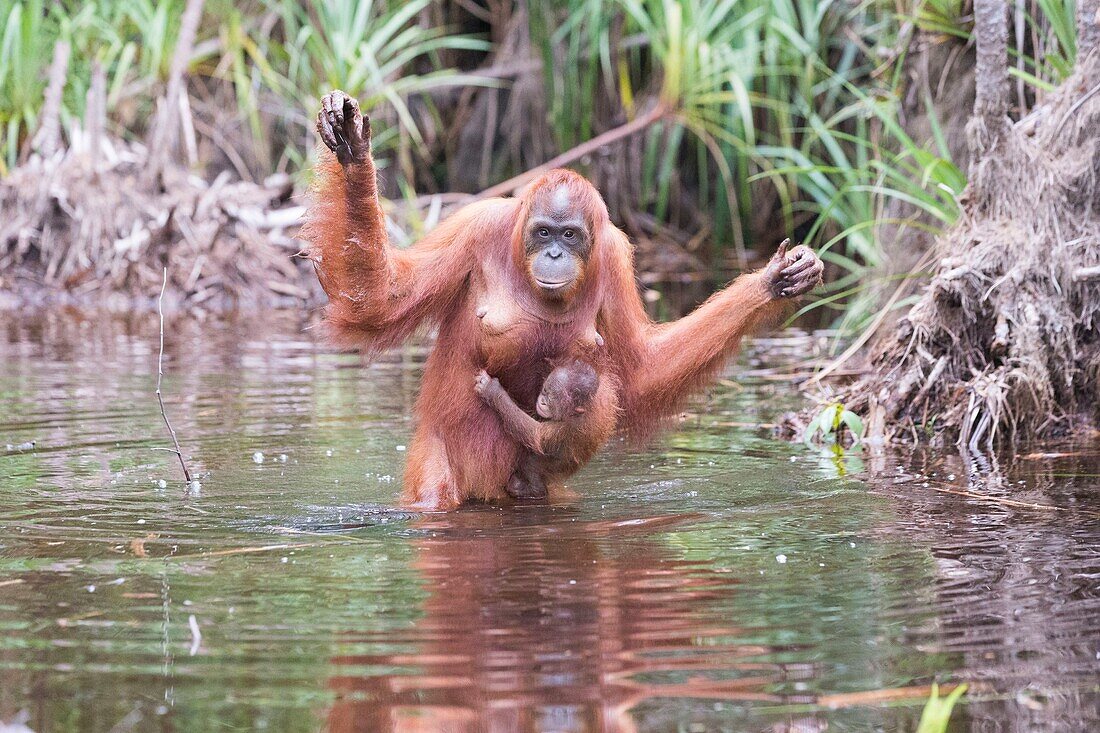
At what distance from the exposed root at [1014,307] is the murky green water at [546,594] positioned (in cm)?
53

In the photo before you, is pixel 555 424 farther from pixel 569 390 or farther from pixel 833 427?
pixel 833 427

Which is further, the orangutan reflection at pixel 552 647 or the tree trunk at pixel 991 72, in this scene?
the tree trunk at pixel 991 72

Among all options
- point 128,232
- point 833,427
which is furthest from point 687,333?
point 128,232

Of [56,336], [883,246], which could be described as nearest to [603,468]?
[883,246]

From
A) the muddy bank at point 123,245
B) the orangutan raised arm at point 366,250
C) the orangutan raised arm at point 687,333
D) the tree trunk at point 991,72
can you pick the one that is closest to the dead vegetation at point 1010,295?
the tree trunk at point 991,72

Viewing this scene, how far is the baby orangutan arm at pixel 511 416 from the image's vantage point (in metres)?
4.80

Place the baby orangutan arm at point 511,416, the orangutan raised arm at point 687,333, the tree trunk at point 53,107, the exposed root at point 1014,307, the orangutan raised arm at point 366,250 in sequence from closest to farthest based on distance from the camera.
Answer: the orangutan raised arm at point 366,250 < the baby orangutan arm at point 511,416 < the orangutan raised arm at point 687,333 < the exposed root at point 1014,307 < the tree trunk at point 53,107

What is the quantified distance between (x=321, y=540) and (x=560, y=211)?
1310 millimetres

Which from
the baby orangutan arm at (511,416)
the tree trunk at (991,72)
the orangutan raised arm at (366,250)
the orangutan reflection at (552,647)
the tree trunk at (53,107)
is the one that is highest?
the tree trunk at (53,107)

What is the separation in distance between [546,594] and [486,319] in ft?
5.22

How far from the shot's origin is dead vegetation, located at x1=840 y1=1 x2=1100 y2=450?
225 inches

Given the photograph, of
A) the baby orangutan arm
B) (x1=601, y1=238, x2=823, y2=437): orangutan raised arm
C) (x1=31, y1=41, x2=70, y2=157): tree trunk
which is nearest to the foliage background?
(x1=31, y1=41, x2=70, y2=157): tree trunk

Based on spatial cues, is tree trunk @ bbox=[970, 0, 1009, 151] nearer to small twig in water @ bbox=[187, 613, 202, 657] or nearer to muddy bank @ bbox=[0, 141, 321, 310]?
small twig in water @ bbox=[187, 613, 202, 657]

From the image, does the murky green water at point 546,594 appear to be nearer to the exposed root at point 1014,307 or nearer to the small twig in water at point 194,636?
the small twig in water at point 194,636
